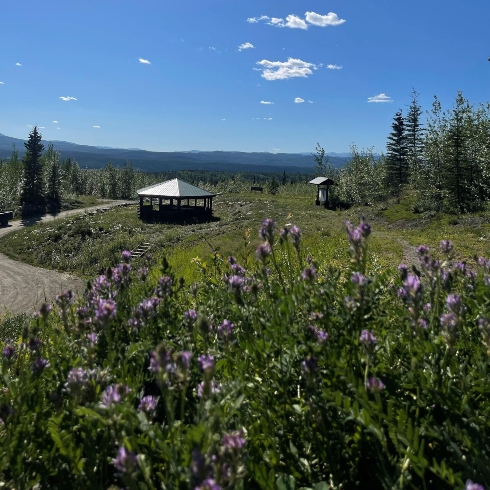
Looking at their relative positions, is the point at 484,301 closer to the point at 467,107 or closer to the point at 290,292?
the point at 290,292

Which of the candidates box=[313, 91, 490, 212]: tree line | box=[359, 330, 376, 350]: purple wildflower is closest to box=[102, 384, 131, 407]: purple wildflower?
A: box=[359, 330, 376, 350]: purple wildflower

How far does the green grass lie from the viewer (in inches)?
637

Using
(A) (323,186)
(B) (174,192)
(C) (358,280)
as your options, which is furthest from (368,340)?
(A) (323,186)

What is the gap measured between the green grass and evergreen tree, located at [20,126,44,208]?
1491 cm

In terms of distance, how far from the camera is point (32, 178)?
51.6 meters

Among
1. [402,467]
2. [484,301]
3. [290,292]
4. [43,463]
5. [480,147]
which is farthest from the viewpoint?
[480,147]

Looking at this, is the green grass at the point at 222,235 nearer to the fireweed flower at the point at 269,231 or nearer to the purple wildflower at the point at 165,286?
the purple wildflower at the point at 165,286

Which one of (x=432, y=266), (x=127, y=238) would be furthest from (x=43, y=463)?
(x=127, y=238)

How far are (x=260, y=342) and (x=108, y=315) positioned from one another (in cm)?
87

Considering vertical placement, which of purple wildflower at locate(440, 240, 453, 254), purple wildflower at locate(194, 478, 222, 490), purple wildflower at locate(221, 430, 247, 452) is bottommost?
purple wildflower at locate(194, 478, 222, 490)

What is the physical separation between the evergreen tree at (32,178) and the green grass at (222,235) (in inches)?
587

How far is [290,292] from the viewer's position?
3.04 metres

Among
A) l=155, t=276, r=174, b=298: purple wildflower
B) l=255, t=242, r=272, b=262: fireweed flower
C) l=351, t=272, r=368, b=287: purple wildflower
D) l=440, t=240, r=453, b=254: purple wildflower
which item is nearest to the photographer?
l=351, t=272, r=368, b=287: purple wildflower

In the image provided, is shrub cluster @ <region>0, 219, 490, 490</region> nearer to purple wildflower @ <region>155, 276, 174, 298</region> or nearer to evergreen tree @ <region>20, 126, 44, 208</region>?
purple wildflower @ <region>155, 276, 174, 298</region>
